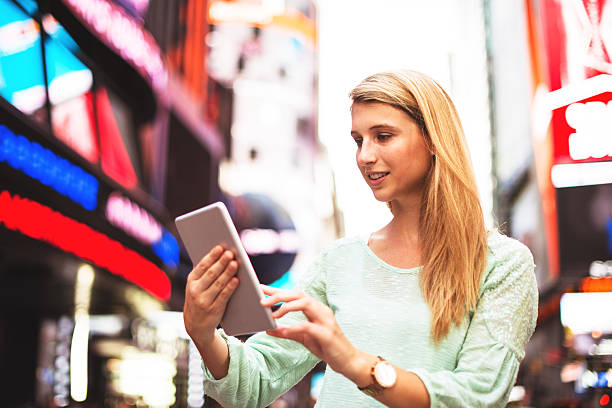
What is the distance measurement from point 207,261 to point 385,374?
0.55m

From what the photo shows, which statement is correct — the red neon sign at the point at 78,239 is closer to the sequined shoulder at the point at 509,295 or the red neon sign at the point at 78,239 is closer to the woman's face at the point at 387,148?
the woman's face at the point at 387,148

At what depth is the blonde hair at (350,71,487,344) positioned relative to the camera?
79.4 inches

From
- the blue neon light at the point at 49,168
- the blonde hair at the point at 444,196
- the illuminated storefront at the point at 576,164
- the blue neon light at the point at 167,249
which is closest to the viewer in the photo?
the blonde hair at the point at 444,196

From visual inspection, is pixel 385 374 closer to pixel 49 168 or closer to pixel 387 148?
pixel 387 148

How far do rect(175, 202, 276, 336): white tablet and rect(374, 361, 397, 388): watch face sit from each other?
303mm

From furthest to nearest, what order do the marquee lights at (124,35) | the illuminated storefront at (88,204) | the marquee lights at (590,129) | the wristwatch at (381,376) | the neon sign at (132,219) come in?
the marquee lights at (590,129) → the marquee lights at (124,35) → the neon sign at (132,219) → the illuminated storefront at (88,204) → the wristwatch at (381,376)

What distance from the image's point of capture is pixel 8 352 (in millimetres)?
13070

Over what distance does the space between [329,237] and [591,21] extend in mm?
43959

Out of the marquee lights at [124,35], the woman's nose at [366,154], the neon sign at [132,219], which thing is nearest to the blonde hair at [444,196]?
the woman's nose at [366,154]

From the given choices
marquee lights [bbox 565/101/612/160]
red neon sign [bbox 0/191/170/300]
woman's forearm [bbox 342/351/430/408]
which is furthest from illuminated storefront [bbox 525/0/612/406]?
red neon sign [bbox 0/191/170/300]

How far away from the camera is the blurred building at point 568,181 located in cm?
995

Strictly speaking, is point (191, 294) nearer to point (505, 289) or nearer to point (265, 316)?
point (265, 316)

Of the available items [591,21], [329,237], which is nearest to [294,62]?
[591,21]

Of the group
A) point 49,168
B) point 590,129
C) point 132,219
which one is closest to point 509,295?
point 49,168
